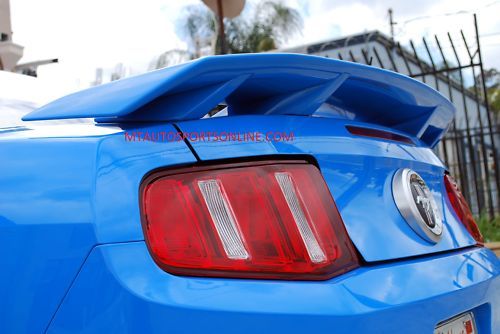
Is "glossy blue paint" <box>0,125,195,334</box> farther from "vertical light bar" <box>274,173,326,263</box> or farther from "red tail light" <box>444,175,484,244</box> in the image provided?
"red tail light" <box>444,175,484,244</box>

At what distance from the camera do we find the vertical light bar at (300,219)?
1.14 metres

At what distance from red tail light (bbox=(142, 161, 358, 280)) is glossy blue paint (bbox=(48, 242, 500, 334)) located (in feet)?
0.12

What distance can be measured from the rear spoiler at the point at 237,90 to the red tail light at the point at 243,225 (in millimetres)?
184

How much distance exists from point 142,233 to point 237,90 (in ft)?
1.57

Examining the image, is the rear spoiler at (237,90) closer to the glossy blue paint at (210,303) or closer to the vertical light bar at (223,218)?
the vertical light bar at (223,218)

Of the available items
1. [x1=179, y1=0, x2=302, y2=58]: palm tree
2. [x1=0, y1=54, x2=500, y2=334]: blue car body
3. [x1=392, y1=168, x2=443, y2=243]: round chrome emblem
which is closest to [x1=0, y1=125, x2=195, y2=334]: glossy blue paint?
[x1=0, y1=54, x2=500, y2=334]: blue car body

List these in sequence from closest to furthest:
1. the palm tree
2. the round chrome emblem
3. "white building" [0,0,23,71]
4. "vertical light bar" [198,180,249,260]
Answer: "vertical light bar" [198,180,249,260] < the round chrome emblem < "white building" [0,0,23,71] < the palm tree

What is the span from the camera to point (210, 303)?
1015 millimetres

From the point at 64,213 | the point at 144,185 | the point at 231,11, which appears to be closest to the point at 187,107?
the point at 144,185

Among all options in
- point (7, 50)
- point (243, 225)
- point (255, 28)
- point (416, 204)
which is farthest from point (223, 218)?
point (255, 28)

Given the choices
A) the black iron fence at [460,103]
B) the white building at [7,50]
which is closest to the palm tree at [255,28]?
the black iron fence at [460,103]

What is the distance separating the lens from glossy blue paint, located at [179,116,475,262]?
47.4 inches

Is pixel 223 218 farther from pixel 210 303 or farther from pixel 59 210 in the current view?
pixel 59 210

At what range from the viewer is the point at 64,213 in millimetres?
1093
